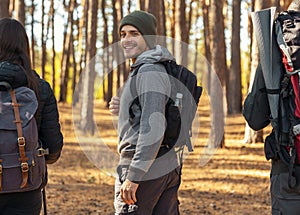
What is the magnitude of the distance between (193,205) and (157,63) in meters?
4.74

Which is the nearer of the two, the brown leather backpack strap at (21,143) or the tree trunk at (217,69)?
the brown leather backpack strap at (21,143)

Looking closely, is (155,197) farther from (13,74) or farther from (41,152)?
(13,74)

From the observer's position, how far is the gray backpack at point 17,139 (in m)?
2.91

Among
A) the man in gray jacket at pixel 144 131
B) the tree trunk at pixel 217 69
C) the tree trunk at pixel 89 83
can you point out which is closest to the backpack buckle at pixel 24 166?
the man in gray jacket at pixel 144 131

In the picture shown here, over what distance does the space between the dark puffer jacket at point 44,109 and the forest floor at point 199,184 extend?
12.9 feet

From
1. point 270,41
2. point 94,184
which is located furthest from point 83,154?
point 270,41

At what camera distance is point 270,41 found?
2.95 metres

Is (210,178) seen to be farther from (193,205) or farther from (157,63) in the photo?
(157,63)

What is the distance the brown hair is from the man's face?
2.07ft

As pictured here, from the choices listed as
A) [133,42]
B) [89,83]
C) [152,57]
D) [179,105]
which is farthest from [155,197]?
[89,83]

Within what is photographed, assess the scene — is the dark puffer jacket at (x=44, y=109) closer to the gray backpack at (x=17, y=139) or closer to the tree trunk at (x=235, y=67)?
the gray backpack at (x=17, y=139)

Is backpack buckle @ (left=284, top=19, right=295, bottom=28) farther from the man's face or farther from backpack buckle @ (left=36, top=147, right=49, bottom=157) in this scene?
backpack buckle @ (left=36, top=147, right=49, bottom=157)

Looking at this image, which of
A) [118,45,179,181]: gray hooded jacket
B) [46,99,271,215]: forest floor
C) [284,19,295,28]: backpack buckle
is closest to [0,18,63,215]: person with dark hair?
[118,45,179,181]: gray hooded jacket

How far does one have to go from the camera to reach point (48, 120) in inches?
125
